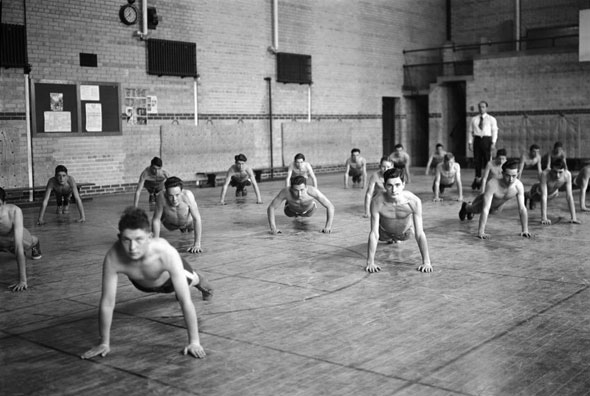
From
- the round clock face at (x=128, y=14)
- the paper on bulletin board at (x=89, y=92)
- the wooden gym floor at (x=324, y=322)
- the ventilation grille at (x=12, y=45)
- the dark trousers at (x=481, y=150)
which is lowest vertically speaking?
the wooden gym floor at (x=324, y=322)

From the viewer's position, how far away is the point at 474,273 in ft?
26.1

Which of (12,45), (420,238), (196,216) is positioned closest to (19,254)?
(196,216)

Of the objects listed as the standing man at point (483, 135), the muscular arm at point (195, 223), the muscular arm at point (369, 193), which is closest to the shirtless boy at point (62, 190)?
the muscular arm at point (195, 223)

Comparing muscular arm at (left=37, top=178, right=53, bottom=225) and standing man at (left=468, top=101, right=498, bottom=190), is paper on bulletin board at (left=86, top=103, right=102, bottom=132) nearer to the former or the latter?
muscular arm at (left=37, top=178, right=53, bottom=225)

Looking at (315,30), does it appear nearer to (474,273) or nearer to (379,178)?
(379,178)

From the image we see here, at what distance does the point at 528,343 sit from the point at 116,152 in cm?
1475

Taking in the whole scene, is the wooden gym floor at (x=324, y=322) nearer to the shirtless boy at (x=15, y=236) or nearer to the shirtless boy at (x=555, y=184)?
the shirtless boy at (x=15, y=236)

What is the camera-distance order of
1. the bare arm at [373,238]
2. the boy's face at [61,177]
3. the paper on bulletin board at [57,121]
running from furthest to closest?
the paper on bulletin board at [57,121] → the boy's face at [61,177] → the bare arm at [373,238]

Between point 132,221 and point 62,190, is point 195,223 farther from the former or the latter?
point 62,190

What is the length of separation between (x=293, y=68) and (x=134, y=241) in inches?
733

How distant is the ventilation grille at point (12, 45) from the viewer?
16.0 meters

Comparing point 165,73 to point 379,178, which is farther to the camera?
point 165,73

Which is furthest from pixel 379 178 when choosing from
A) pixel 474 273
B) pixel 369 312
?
pixel 369 312

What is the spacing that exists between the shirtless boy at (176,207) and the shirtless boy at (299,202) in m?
1.43
